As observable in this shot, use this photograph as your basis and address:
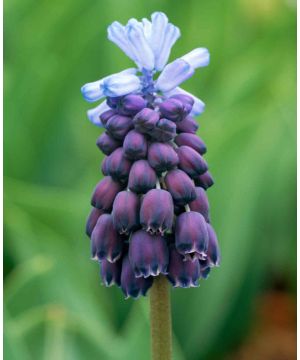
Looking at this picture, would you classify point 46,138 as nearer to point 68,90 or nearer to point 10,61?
point 68,90

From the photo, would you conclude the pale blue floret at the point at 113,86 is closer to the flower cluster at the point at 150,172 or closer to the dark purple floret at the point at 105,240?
the flower cluster at the point at 150,172

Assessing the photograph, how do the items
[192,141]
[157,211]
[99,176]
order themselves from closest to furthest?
1. [157,211]
2. [192,141]
3. [99,176]

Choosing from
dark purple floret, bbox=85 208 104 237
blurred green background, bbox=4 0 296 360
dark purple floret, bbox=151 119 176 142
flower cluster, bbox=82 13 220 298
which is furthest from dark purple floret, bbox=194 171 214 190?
blurred green background, bbox=4 0 296 360

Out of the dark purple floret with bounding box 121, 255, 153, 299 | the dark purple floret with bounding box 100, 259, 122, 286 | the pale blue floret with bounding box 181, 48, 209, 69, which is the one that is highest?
the pale blue floret with bounding box 181, 48, 209, 69

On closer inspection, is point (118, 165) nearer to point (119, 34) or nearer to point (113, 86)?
point (113, 86)

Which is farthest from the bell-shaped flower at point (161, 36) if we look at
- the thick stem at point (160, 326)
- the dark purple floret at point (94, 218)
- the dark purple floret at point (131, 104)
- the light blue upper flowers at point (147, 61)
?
the thick stem at point (160, 326)

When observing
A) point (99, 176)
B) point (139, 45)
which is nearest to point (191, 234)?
point (139, 45)

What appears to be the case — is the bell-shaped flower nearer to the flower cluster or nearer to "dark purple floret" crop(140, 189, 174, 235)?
the flower cluster
